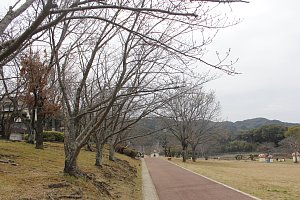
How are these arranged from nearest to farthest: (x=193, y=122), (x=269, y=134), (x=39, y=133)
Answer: (x=39, y=133) → (x=193, y=122) → (x=269, y=134)

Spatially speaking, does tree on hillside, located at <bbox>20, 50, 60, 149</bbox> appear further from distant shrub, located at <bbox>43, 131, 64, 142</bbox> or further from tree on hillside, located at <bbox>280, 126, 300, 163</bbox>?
tree on hillside, located at <bbox>280, 126, 300, 163</bbox>

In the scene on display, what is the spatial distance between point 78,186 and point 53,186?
1.12 metres

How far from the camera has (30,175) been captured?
454 inches

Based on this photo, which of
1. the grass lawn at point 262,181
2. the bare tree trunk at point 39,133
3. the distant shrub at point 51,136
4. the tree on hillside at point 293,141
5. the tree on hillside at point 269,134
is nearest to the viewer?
the grass lawn at point 262,181

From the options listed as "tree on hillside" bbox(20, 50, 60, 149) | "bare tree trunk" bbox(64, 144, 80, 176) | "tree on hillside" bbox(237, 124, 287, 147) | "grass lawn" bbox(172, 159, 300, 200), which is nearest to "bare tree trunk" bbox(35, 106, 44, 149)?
"tree on hillside" bbox(20, 50, 60, 149)

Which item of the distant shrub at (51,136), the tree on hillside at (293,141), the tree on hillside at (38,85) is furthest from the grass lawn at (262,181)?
the tree on hillside at (293,141)

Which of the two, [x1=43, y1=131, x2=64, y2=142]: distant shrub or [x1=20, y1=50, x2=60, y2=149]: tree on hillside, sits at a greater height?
[x1=20, y1=50, x2=60, y2=149]: tree on hillside

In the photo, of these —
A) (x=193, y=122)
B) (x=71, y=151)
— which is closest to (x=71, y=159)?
(x=71, y=151)

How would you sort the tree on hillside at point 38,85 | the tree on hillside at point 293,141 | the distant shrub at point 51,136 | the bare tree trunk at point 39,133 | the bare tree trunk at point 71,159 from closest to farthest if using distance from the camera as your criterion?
the bare tree trunk at point 71,159, the tree on hillside at point 38,85, the bare tree trunk at point 39,133, the distant shrub at point 51,136, the tree on hillside at point 293,141

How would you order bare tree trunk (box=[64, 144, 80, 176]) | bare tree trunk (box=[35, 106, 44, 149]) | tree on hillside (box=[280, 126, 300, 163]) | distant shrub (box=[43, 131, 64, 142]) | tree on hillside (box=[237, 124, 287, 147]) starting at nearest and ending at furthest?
bare tree trunk (box=[64, 144, 80, 176]), bare tree trunk (box=[35, 106, 44, 149]), distant shrub (box=[43, 131, 64, 142]), tree on hillside (box=[280, 126, 300, 163]), tree on hillside (box=[237, 124, 287, 147])

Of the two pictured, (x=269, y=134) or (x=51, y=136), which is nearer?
(x=51, y=136)

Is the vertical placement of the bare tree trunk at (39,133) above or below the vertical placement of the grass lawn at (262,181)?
above

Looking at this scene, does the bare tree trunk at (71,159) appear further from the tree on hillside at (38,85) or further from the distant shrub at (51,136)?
the distant shrub at (51,136)

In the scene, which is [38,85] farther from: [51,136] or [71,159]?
[51,136]
